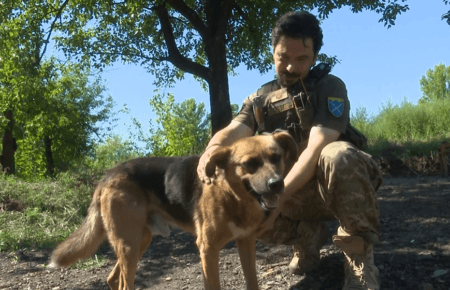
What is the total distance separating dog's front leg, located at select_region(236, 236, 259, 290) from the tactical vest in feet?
3.05

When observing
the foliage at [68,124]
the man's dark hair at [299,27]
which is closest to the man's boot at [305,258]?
the man's dark hair at [299,27]

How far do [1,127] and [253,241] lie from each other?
2104 centimetres

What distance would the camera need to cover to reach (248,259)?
324cm

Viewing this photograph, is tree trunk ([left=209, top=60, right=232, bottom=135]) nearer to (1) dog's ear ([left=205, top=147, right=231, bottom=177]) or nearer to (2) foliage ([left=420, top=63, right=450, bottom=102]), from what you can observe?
(1) dog's ear ([left=205, top=147, right=231, bottom=177])

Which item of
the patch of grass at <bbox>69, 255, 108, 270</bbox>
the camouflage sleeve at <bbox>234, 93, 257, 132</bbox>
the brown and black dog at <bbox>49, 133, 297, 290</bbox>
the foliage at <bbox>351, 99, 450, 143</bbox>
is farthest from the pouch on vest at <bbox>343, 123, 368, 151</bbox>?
the foliage at <bbox>351, 99, 450, 143</bbox>

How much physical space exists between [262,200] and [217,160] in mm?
416

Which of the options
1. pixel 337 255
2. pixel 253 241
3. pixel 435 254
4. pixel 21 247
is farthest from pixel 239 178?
pixel 21 247

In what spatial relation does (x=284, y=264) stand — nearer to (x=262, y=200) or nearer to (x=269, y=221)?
(x=269, y=221)

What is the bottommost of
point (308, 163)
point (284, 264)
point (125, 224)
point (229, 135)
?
point (284, 264)

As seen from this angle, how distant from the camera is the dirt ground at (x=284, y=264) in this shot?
3.35m

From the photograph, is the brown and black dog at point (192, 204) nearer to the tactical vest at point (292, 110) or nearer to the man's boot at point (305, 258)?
the tactical vest at point (292, 110)

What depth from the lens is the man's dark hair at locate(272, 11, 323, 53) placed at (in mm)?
3260

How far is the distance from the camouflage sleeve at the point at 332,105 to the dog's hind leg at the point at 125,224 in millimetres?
1529

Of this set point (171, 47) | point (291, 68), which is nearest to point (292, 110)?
point (291, 68)
